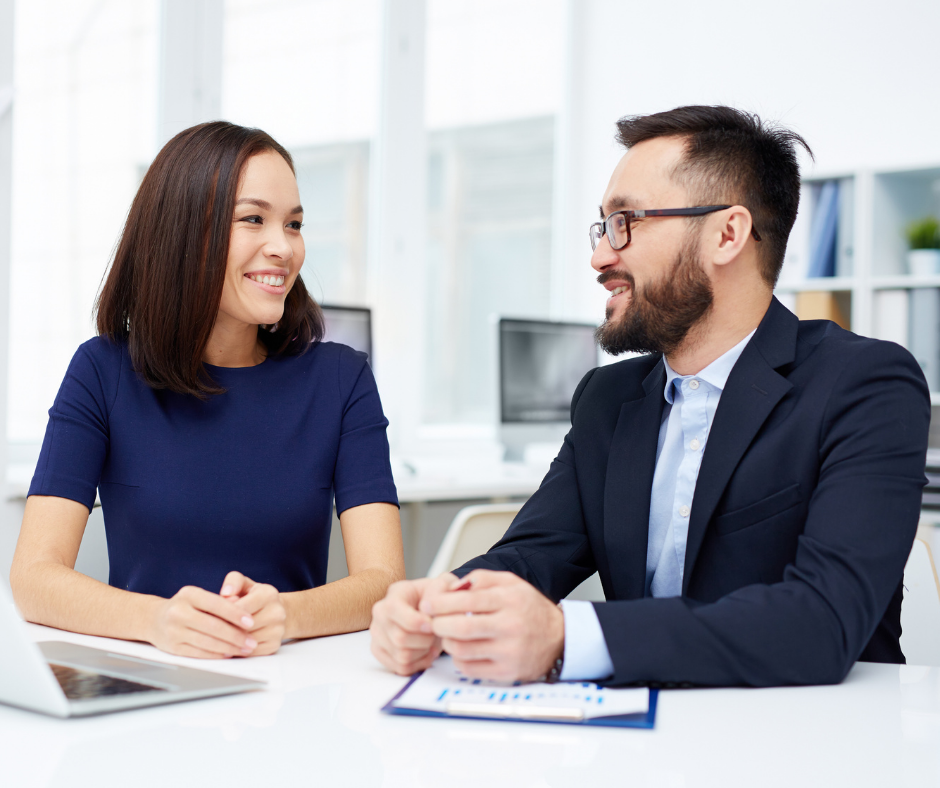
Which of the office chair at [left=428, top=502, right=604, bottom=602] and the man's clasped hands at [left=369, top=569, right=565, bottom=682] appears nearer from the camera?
the man's clasped hands at [left=369, top=569, right=565, bottom=682]

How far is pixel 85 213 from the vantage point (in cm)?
307

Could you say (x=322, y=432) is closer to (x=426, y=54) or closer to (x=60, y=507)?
(x=60, y=507)

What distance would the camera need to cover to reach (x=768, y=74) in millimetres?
4270

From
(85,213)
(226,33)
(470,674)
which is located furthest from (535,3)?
(470,674)

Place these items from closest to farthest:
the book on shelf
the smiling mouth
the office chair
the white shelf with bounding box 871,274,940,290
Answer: the smiling mouth → the office chair → the white shelf with bounding box 871,274,940,290 → the book on shelf

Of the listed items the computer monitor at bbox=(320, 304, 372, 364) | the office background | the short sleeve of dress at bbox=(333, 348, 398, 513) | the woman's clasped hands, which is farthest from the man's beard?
the computer monitor at bbox=(320, 304, 372, 364)

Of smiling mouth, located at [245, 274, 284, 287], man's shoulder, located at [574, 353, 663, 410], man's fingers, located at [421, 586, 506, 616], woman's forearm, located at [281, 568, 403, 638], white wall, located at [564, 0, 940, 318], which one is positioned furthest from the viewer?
white wall, located at [564, 0, 940, 318]

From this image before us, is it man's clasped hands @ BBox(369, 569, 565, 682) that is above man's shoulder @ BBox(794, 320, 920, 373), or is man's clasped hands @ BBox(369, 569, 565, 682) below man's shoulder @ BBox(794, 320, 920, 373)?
below

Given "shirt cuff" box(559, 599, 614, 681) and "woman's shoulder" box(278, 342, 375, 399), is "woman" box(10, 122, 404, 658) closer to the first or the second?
"woman's shoulder" box(278, 342, 375, 399)

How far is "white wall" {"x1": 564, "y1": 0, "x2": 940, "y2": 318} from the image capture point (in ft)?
12.7

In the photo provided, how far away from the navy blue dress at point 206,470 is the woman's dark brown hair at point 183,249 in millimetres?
53

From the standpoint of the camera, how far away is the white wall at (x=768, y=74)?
12.7 feet

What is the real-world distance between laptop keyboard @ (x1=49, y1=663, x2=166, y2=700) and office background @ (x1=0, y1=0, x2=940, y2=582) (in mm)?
1545

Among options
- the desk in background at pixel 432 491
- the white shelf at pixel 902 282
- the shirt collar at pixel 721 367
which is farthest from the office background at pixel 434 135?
the shirt collar at pixel 721 367
